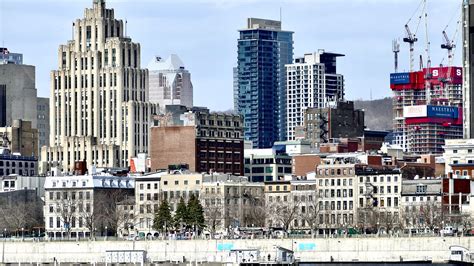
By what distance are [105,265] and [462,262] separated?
3600cm

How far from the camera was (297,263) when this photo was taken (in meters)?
190

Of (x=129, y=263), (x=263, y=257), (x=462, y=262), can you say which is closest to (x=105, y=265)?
(x=129, y=263)

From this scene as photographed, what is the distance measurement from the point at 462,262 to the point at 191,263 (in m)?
27.9

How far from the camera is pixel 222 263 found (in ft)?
622

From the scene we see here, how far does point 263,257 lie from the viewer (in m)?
191

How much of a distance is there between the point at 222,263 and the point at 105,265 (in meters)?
12.7

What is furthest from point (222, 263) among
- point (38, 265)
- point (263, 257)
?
point (38, 265)

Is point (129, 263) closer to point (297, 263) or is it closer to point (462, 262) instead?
point (297, 263)

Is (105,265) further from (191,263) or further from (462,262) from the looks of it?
(462,262)

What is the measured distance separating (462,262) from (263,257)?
2206 cm

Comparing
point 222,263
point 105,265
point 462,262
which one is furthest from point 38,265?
point 462,262

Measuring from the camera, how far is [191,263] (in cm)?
19375

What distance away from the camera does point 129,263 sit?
194750 millimetres

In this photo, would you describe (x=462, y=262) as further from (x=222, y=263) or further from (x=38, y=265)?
(x=38, y=265)
